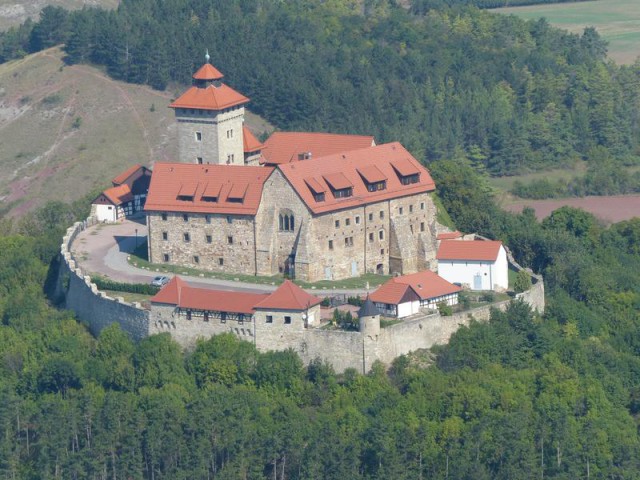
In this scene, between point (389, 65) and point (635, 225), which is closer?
point (635, 225)

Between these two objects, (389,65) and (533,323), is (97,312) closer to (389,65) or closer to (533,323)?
(533,323)

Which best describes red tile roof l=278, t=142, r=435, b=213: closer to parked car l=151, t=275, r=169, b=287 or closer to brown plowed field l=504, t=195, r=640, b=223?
parked car l=151, t=275, r=169, b=287

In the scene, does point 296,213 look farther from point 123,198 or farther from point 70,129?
point 70,129

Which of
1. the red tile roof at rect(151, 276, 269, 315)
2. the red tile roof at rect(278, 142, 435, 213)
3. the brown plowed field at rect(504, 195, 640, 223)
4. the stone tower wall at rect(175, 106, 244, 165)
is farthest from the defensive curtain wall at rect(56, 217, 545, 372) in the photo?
the brown plowed field at rect(504, 195, 640, 223)

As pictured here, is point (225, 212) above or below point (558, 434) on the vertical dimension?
above

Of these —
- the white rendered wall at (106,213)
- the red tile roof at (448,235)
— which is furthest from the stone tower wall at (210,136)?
the red tile roof at (448,235)

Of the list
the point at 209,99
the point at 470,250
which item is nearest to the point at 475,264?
the point at 470,250

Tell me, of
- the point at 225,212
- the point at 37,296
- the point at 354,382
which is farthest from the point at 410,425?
the point at 37,296

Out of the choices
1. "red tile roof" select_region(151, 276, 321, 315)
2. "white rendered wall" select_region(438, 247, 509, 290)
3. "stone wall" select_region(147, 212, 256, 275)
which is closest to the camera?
"red tile roof" select_region(151, 276, 321, 315)
